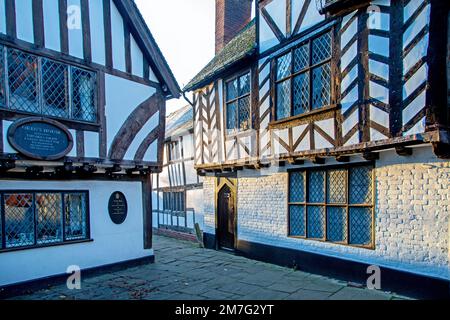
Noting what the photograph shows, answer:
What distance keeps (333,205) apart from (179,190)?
8.00m

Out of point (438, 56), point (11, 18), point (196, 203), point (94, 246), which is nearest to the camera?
point (438, 56)

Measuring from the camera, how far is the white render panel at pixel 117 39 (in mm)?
7656

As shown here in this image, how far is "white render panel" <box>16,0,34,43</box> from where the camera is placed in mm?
6090

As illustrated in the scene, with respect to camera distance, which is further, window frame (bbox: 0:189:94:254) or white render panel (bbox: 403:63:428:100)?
window frame (bbox: 0:189:94:254)

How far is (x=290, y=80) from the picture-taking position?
7.57 metres

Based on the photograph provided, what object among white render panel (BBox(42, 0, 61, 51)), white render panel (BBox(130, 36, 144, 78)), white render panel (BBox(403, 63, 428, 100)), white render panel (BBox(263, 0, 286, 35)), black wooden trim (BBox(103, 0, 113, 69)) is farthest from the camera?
white render panel (BBox(130, 36, 144, 78))

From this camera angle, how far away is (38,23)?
6.36 metres

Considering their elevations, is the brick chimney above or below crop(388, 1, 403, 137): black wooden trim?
above

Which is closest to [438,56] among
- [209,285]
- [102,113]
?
[209,285]

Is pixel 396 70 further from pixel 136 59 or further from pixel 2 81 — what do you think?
pixel 2 81

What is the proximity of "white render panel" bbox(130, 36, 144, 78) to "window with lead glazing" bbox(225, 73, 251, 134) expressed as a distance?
9.34 ft

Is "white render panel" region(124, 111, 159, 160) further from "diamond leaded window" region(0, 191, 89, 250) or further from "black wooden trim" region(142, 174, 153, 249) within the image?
"diamond leaded window" region(0, 191, 89, 250)

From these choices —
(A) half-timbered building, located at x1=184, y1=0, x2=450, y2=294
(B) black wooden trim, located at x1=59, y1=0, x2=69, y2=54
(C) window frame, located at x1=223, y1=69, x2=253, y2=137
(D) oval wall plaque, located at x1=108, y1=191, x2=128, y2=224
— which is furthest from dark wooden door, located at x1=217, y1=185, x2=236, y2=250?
(B) black wooden trim, located at x1=59, y1=0, x2=69, y2=54

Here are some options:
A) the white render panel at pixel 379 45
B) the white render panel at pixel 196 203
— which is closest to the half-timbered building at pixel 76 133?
the white render panel at pixel 196 203
